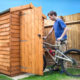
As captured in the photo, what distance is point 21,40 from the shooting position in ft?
16.2

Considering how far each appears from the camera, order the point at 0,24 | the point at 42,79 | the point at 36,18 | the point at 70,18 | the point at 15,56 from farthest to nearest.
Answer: the point at 70,18
the point at 0,24
the point at 15,56
the point at 36,18
the point at 42,79

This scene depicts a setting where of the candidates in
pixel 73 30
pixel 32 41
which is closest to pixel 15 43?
pixel 32 41

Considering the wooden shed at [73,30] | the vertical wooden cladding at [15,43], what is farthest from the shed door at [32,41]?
the wooden shed at [73,30]

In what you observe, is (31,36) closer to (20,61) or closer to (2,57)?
(20,61)

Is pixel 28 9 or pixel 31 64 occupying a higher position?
pixel 28 9

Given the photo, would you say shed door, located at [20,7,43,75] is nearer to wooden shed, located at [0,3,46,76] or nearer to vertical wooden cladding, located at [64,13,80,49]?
wooden shed, located at [0,3,46,76]

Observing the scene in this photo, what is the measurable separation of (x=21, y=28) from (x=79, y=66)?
242cm

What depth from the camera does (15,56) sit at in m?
4.83

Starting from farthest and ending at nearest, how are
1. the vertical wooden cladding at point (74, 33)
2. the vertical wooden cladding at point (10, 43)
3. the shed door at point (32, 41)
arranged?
the vertical wooden cladding at point (74, 33) < the vertical wooden cladding at point (10, 43) < the shed door at point (32, 41)

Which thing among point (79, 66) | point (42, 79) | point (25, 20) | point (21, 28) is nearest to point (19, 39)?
point (21, 28)

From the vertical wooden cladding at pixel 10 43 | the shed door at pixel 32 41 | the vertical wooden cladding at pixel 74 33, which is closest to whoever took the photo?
the shed door at pixel 32 41

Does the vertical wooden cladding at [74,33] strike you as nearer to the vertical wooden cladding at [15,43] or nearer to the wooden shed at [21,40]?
the wooden shed at [21,40]

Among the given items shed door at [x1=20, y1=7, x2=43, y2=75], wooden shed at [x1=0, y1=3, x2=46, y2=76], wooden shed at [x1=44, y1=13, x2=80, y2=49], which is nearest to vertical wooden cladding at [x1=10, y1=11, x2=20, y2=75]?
wooden shed at [x1=0, y1=3, x2=46, y2=76]

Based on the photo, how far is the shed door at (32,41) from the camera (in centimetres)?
439
